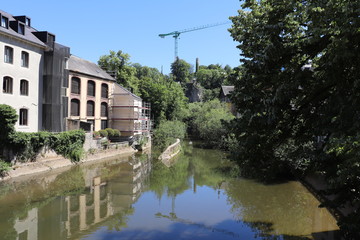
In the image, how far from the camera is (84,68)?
36.9m

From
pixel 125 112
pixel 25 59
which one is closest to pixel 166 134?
pixel 125 112

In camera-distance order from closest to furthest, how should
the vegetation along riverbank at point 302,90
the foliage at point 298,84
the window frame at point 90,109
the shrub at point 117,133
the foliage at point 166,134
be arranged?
the vegetation along riverbank at point 302,90 → the foliage at point 298,84 → the window frame at point 90,109 → the shrub at point 117,133 → the foliage at point 166,134

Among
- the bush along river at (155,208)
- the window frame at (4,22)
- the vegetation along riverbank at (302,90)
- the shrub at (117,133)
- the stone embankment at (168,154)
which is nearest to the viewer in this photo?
the vegetation along riverbank at (302,90)

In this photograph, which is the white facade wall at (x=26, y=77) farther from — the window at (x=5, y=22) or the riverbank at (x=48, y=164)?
the riverbank at (x=48, y=164)

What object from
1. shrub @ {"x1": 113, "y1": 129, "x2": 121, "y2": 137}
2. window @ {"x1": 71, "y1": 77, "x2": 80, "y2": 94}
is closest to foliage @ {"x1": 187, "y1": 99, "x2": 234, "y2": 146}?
shrub @ {"x1": 113, "y1": 129, "x2": 121, "y2": 137}

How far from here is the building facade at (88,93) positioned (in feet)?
114

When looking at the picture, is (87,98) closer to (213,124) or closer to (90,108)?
(90,108)

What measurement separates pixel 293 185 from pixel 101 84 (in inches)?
1078

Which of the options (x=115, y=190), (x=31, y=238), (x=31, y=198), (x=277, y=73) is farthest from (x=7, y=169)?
(x=277, y=73)

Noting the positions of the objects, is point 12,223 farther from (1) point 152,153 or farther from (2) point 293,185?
(1) point 152,153

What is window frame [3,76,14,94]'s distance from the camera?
24.0m

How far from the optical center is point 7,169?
2019 cm

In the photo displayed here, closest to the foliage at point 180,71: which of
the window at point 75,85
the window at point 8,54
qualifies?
the window at point 75,85

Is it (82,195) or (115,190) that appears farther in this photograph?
(115,190)
